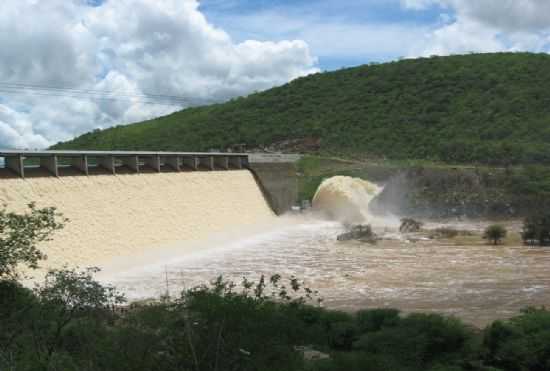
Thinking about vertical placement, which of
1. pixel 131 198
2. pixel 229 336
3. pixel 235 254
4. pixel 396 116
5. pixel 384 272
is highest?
pixel 396 116

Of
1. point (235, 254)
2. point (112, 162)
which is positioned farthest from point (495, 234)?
point (112, 162)

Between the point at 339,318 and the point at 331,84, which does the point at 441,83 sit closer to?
the point at 331,84

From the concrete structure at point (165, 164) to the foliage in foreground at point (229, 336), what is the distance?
38.2 ft

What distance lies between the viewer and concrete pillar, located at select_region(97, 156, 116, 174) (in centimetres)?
2577

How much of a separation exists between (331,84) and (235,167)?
3414 cm

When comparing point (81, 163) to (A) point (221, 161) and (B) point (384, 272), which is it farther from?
(B) point (384, 272)

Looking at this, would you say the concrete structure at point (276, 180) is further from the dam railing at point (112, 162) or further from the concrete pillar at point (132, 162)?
the concrete pillar at point (132, 162)

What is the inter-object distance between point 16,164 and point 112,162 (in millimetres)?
5176

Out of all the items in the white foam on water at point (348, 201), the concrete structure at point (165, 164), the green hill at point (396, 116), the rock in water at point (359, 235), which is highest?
the green hill at point (396, 116)

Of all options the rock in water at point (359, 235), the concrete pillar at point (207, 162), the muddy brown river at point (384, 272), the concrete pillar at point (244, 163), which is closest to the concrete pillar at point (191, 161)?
the concrete pillar at point (207, 162)

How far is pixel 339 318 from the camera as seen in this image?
13.4 metres

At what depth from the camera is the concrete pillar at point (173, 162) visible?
99.9 ft

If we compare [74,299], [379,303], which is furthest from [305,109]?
[74,299]

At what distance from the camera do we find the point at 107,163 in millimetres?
26047
